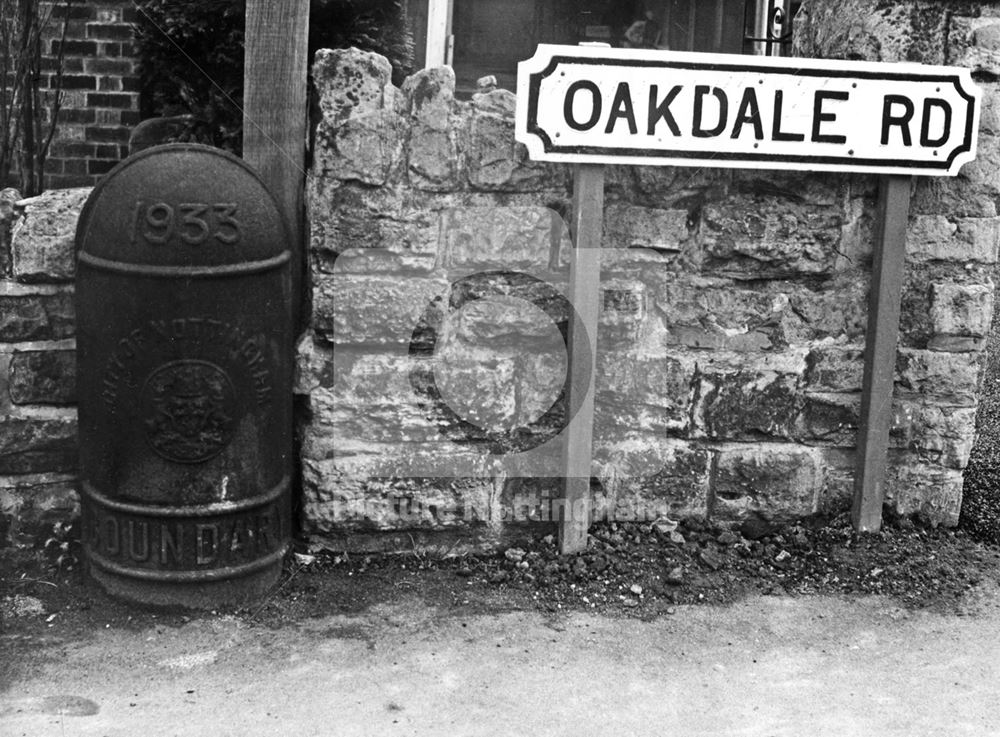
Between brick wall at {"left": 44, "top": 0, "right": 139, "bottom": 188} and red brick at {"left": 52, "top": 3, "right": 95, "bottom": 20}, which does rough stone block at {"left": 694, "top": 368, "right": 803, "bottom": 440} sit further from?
red brick at {"left": 52, "top": 3, "right": 95, "bottom": 20}

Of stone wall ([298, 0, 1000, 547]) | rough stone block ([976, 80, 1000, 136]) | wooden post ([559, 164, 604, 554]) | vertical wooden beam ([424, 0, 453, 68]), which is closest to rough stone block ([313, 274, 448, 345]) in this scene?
stone wall ([298, 0, 1000, 547])

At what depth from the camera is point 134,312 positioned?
3.17 m

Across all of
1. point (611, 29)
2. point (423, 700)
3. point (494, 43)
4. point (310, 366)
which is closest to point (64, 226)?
point (310, 366)

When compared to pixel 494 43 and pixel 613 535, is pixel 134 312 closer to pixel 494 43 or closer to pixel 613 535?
pixel 613 535

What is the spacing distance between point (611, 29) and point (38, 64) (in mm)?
4129

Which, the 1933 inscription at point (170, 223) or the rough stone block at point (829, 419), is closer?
the 1933 inscription at point (170, 223)

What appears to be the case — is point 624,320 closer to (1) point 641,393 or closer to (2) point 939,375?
(1) point 641,393

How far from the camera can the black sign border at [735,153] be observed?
136 inches

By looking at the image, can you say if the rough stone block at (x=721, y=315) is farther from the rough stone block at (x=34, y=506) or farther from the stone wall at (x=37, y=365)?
the rough stone block at (x=34, y=506)

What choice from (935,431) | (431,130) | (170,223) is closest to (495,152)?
(431,130)

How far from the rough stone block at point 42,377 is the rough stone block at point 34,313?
0.18 feet

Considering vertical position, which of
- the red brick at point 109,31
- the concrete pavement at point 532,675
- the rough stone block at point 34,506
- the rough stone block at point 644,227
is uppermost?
the red brick at point 109,31

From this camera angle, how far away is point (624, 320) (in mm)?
3703

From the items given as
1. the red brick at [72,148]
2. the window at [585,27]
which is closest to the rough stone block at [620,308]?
the red brick at [72,148]
